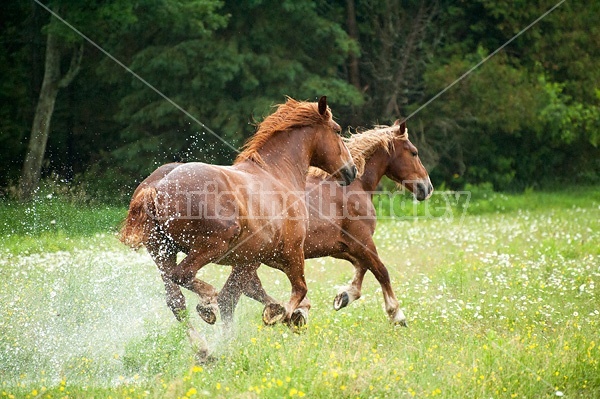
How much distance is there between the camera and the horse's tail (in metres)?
7.23

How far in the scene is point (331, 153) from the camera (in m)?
9.50

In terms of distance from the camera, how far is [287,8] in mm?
24891

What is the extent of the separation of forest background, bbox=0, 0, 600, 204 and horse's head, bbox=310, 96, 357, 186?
1068 cm

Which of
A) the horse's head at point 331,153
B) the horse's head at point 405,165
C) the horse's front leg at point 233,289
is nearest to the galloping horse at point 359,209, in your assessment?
the horse's head at point 405,165

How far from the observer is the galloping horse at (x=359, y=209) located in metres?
9.84

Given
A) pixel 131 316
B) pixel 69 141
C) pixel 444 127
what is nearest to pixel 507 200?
pixel 444 127

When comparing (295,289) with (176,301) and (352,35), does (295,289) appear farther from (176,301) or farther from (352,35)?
(352,35)

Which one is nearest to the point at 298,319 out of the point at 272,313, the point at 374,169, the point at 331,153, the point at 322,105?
the point at 272,313

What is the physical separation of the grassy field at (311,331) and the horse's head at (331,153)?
63.3 inches

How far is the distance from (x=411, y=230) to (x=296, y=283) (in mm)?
10421

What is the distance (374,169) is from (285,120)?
74.2 inches

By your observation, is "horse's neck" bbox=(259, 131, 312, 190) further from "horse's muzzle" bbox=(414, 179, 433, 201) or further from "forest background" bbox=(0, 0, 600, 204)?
"forest background" bbox=(0, 0, 600, 204)

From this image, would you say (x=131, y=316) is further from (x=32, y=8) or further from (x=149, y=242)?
(x=32, y=8)

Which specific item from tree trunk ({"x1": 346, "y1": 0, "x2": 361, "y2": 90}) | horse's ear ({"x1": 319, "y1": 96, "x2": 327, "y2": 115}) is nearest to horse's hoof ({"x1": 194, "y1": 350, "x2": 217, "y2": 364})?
horse's ear ({"x1": 319, "y1": 96, "x2": 327, "y2": 115})
